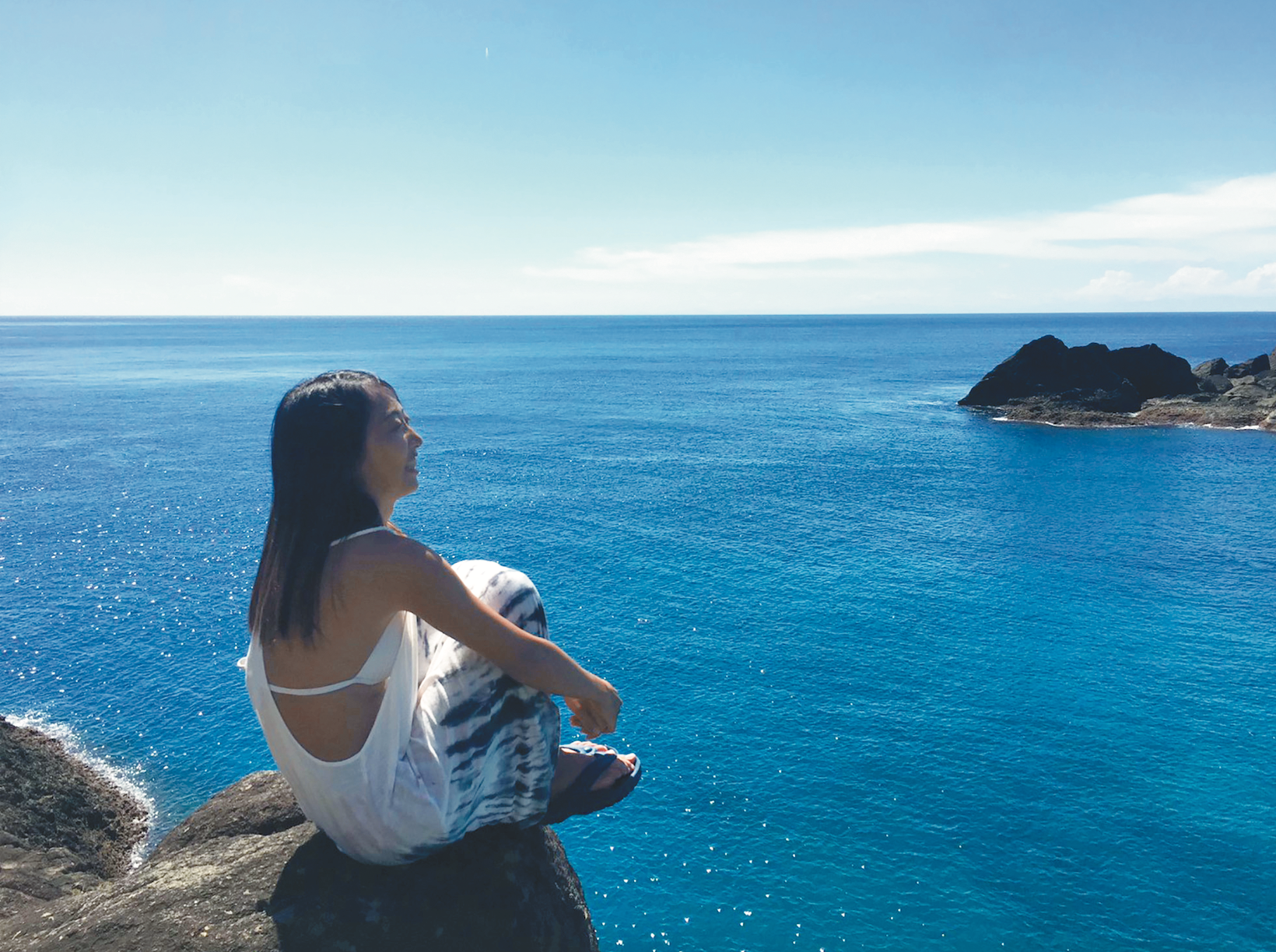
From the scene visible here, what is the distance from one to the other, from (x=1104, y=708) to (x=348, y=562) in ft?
92.0

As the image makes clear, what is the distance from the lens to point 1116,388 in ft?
271

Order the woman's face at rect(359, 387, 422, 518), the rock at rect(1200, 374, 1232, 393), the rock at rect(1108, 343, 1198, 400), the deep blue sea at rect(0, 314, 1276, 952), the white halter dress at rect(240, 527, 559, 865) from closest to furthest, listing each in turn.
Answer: the woman's face at rect(359, 387, 422, 518) < the white halter dress at rect(240, 527, 559, 865) < the deep blue sea at rect(0, 314, 1276, 952) < the rock at rect(1200, 374, 1232, 393) < the rock at rect(1108, 343, 1198, 400)

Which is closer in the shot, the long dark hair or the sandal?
the long dark hair

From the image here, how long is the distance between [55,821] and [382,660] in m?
19.4

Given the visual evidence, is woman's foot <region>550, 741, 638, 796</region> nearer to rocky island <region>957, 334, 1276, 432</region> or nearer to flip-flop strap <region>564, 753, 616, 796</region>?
flip-flop strap <region>564, 753, 616, 796</region>

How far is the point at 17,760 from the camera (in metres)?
20.2

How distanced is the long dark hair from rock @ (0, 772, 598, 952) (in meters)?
1.71

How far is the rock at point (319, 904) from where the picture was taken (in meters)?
4.61

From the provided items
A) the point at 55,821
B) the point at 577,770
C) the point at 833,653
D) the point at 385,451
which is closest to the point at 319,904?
the point at 577,770

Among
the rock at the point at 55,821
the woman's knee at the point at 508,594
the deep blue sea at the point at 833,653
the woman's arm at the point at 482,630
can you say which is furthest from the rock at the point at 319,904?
the deep blue sea at the point at 833,653

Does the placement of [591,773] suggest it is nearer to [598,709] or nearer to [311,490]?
[598,709]

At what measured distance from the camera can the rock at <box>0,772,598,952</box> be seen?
15.1 ft

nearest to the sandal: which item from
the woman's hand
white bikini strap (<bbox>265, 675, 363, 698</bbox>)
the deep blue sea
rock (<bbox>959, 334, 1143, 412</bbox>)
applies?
the woman's hand

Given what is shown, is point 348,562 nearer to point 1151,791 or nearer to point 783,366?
point 1151,791
